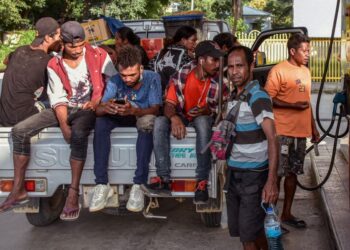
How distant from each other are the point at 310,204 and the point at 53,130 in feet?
10.6

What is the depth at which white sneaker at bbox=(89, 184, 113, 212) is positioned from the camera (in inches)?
214

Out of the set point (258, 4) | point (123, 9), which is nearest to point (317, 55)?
point (123, 9)

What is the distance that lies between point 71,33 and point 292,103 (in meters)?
2.22

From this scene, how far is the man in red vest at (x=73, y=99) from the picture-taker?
217 inches

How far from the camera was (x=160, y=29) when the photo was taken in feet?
32.2

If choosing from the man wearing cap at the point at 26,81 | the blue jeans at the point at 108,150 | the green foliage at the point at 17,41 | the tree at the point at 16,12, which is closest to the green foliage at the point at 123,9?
the tree at the point at 16,12

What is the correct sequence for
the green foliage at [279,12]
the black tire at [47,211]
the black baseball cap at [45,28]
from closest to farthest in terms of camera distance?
1. the black baseball cap at [45,28]
2. the black tire at [47,211]
3. the green foliage at [279,12]

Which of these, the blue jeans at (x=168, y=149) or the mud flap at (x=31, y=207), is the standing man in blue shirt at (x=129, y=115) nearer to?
the blue jeans at (x=168, y=149)

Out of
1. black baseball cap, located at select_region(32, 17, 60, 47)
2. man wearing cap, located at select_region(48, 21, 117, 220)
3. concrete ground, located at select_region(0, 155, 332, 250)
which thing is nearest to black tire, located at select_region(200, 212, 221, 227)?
concrete ground, located at select_region(0, 155, 332, 250)

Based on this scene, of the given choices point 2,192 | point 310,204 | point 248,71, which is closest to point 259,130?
point 248,71

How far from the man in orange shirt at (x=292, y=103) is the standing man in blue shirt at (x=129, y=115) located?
1173mm

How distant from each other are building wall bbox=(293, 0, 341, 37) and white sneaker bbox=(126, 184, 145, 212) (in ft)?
72.8

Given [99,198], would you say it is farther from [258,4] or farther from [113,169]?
[258,4]

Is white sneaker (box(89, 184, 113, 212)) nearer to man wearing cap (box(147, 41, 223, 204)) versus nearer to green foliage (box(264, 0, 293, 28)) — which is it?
man wearing cap (box(147, 41, 223, 204))
